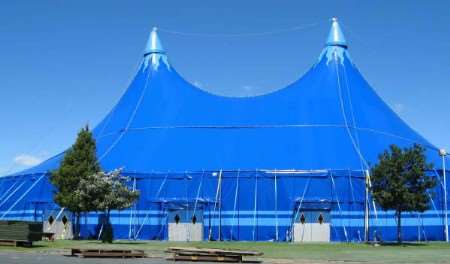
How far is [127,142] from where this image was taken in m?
42.2

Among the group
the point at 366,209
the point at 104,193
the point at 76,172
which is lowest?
the point at 366,209

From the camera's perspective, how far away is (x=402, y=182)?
3203 cm

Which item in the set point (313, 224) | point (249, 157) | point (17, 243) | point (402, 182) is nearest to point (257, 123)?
point (249, 157)

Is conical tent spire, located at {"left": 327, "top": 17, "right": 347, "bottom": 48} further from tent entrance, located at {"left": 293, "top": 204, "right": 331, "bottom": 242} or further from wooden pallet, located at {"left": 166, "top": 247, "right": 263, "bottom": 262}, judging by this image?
wooden pallet, located at {"left": 166, "top": 247, "right": 263, "bottom": 262}

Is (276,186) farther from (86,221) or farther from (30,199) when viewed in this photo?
(30,199)

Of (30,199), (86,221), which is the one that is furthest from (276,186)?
(30,199)

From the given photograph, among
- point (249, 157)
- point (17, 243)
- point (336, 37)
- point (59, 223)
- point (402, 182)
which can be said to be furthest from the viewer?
point (336, 37)

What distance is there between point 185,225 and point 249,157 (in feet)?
18.2

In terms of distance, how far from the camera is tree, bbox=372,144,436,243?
31.8m

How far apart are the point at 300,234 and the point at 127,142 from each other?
12.1 metres

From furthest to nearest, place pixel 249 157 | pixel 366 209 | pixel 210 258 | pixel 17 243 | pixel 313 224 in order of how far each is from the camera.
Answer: pixel 249 157
pixel 313 224
pixel 366 209
pixel 17 243
pixel 210 258

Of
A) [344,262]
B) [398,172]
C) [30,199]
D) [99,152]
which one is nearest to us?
[344,262]

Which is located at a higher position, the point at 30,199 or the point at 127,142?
the point at 127,142

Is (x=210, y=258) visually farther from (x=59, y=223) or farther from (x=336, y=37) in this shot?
(x=336, y=37)
